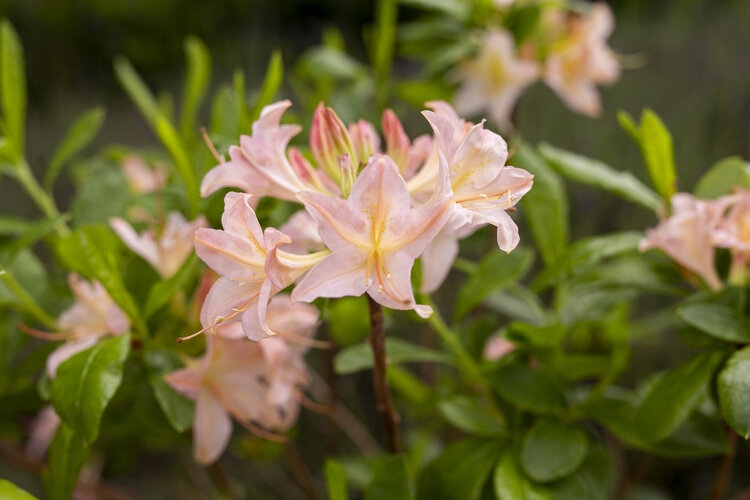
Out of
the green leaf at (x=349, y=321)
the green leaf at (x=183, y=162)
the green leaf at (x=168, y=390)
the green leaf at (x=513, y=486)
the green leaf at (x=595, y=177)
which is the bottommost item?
the green leaf at (x=349, y=321)

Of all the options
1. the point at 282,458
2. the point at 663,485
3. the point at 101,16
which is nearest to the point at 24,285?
the point at 282,458

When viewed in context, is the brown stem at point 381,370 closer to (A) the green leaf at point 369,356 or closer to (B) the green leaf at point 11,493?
(A) the green leaf at point 369,356

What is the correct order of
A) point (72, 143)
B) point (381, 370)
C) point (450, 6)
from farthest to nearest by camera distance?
point (450, 6) < point (72, 143) < point (381, 370)

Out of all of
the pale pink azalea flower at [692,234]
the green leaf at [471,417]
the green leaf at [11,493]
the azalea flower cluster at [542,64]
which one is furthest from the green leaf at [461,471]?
the azalea flower cluster at [542,64]

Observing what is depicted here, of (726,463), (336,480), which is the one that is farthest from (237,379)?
(726,463)

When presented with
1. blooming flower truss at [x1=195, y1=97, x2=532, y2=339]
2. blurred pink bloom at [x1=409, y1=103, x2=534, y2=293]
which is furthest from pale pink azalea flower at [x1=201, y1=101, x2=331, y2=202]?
blurred pink bloom at [x1=409, y1=103, x2=534, y2=293]

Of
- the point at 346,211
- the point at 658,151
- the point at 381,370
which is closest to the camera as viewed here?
the point at 346,211

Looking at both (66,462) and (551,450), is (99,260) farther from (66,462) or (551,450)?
(551,450)

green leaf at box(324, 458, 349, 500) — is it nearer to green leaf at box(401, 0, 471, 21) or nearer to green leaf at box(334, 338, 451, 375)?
green leaf at box(334, 338, 451, 375)
